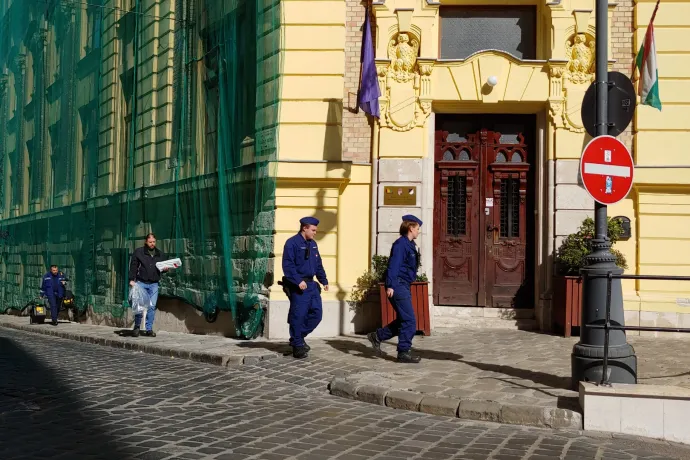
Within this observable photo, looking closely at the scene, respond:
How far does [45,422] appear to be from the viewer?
627 centimetres

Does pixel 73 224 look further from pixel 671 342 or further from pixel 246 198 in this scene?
pixel 671 342

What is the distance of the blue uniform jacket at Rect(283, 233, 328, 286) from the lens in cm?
952

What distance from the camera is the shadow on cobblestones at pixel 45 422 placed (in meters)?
5.33

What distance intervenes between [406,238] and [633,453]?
430 cm

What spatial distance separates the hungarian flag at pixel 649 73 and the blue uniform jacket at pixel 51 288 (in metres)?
13.7

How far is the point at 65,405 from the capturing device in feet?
22.8

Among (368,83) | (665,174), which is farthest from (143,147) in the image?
(665,174)

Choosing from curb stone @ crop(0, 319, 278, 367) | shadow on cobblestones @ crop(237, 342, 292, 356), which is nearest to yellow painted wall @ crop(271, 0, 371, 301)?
shadow on cobblestones @ crop(237, 342, 292, 356)

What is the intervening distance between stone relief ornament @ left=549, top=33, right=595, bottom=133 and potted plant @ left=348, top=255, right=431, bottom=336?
10.9 feet

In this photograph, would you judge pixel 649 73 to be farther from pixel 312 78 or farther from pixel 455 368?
pixel 455 368

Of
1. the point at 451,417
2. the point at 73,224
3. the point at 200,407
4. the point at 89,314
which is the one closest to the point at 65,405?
the point at 200,407

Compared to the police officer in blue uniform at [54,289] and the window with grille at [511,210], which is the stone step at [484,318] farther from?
the police officer in blue uniform at [54,289]

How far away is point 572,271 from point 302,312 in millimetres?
4194

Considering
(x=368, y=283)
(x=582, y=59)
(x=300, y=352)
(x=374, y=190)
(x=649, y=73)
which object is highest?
(x=582, y=59)
